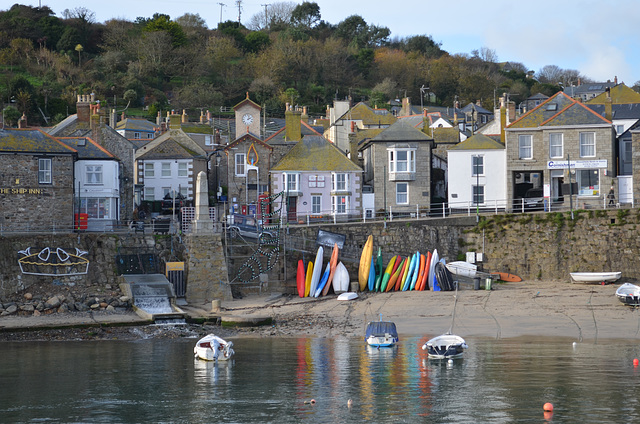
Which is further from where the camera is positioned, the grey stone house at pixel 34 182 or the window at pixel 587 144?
the window at pixel 587 144

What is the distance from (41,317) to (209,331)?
851cm

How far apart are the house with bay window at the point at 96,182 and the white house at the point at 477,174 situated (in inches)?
825

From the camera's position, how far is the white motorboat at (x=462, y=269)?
4956 cm

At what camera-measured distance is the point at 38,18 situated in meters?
110

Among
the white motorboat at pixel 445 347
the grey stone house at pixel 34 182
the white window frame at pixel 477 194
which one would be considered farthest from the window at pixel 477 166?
the grey stone house at pixel 34 182

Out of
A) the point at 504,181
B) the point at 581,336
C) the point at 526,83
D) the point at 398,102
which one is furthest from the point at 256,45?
the point at 581,336

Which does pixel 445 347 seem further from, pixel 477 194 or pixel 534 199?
pixel 477 194

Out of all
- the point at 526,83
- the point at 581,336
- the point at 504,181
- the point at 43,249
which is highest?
the point at 526,83

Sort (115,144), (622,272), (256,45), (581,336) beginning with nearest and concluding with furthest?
1. (581,336)
2. (622,272)
3. (115,144)
4. (256,45)

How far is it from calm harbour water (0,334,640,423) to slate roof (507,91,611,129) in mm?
20667

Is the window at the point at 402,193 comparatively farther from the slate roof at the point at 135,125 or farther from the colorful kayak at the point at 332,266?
the slate roof at the point at 135,125

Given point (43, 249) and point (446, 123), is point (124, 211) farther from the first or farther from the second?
point (446, 123)

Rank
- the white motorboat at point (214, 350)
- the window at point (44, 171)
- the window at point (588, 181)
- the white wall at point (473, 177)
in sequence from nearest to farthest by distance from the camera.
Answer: the white motorboat at point (214, 350), the window at point (44, 171), the window at point (588, 181), the white wall at point (473, 177)

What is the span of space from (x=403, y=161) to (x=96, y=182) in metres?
19.3
